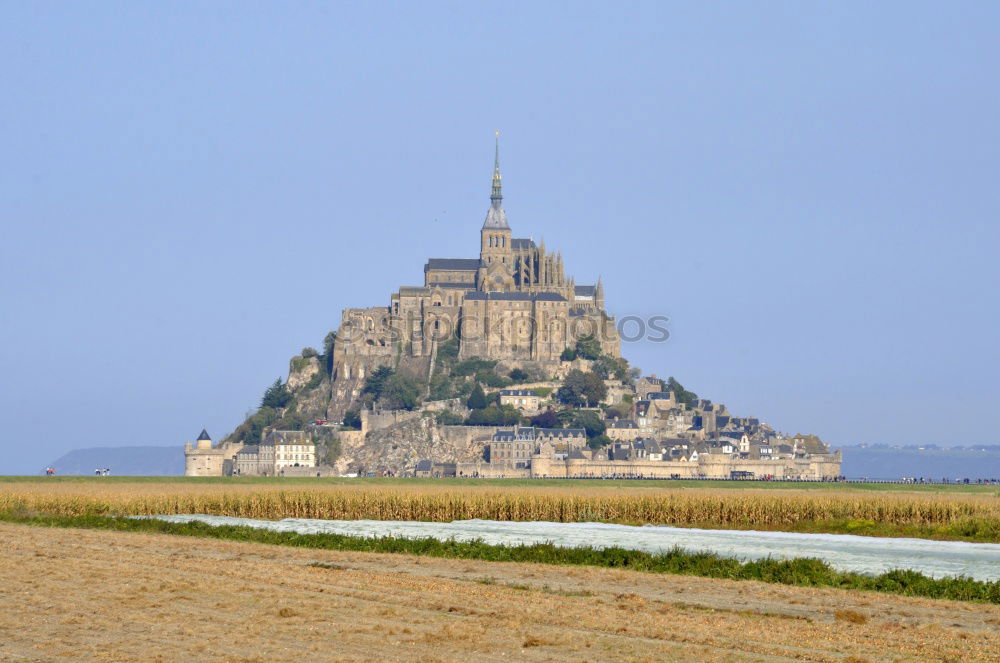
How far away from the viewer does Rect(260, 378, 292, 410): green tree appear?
159500mm

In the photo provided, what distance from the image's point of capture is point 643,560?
102 ft

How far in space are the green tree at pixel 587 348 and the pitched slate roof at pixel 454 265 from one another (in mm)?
17038

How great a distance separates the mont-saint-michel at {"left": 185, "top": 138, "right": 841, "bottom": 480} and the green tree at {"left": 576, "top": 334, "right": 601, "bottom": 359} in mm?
103

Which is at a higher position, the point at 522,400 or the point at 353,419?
the point at 522,400

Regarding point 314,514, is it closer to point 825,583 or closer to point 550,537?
point 550,537

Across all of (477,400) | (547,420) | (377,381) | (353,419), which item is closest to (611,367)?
(547,420)

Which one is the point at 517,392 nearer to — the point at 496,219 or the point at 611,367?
the point at 611,367

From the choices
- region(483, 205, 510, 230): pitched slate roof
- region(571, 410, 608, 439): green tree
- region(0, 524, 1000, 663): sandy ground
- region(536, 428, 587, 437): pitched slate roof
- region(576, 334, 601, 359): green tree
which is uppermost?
region(483, 205, 510, 230): pitched slate roof

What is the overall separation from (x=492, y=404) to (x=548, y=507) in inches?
3900

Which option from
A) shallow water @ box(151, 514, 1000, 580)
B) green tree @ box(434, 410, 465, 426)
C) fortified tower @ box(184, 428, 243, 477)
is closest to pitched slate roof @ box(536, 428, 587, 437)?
green tree @ box(434, 410, 465, 426)

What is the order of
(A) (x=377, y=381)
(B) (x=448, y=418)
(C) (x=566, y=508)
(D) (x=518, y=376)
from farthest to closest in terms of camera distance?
1. (D) (x=518, y=376)
2. (A) (x=377, y=381)
3. (B) (x=448, y=418)
4. (C) (x=566, y=508)

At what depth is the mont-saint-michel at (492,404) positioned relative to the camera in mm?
140375

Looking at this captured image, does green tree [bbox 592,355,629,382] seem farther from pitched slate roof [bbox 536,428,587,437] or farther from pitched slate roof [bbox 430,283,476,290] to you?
pitched slate roof [bbox 430,283,476,290]

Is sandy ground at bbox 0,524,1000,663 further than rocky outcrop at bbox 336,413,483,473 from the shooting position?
No
